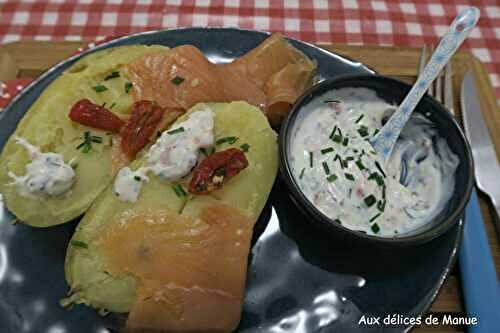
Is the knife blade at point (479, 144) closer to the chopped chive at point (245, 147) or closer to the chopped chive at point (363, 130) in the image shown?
the chopped chive at point (363, 130)

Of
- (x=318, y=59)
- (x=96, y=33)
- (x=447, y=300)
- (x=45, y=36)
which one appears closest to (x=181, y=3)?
(x=96, y=33)

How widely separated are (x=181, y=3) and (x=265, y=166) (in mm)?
1574

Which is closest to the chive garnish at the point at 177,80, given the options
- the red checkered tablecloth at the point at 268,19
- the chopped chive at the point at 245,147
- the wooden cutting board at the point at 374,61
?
the chopped chive at the point at 245,147

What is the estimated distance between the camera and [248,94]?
1654 mm

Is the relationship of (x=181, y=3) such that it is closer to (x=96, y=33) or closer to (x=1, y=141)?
(x=96, y=33)

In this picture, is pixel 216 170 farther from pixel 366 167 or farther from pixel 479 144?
pixel 479 144

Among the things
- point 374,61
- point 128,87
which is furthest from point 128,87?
point 374,61

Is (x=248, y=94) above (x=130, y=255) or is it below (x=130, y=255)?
above

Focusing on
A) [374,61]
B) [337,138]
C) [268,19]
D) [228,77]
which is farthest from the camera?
[268,19]

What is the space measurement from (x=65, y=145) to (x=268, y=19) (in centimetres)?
154

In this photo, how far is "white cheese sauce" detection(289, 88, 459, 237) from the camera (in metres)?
1.36

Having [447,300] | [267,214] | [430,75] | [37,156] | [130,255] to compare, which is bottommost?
[447,300]

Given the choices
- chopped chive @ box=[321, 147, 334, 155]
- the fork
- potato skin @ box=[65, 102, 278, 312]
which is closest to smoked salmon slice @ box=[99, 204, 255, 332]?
potato skin @ box=[65, 102, 278, 312]

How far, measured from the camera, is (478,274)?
1414mm
